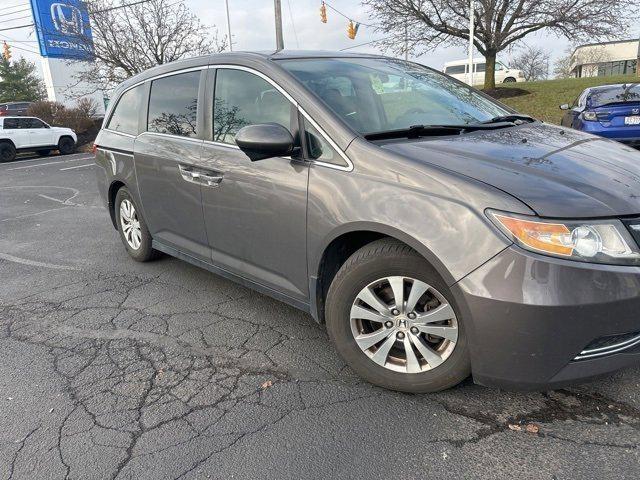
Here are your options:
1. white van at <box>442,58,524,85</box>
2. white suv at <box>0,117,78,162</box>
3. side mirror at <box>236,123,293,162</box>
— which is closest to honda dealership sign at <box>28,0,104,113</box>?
white suv at <box>0,117,78,162</box>

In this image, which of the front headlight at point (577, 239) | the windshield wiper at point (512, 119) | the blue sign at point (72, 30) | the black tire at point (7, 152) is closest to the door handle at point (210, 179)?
the windshield wiper at point (512, 119)

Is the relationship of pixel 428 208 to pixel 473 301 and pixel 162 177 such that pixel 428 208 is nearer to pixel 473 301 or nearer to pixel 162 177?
pixel 473 301

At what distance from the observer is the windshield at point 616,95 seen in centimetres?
865

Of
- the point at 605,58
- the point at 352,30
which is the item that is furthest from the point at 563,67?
the point at 352,30

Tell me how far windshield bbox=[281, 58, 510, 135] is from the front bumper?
1.10 metres

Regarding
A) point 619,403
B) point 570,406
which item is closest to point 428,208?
point 570,406

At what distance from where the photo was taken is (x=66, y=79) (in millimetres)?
31344

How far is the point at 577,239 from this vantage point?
2037mm

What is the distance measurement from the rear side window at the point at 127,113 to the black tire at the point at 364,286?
2644 millimetres

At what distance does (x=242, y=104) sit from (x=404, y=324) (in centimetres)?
177

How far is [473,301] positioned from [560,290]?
1.11ft

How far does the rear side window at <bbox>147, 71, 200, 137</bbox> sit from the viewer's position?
11.9ft

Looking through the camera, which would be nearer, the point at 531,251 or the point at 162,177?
the point at 531,251

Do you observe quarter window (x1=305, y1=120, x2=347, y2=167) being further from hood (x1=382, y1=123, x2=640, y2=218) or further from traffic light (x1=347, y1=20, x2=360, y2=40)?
traffic light (x1=347, y1=20, x2=360, y2=40)
